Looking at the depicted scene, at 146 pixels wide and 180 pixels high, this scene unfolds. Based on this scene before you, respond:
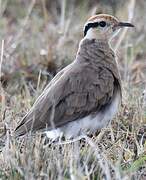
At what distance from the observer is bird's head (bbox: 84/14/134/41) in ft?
15.9

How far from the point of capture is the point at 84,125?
4.46 meters

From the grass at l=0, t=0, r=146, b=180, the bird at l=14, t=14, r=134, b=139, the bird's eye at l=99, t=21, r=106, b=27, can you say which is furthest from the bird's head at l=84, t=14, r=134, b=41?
the grass at l=0, t=0, r=146, b=180

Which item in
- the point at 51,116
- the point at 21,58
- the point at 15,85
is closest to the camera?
the point at 51,116

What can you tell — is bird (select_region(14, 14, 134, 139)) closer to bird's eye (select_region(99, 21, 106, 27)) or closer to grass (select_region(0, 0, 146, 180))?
grass (select_region(0, 0, 146, 180))

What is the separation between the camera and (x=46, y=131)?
14.6ft

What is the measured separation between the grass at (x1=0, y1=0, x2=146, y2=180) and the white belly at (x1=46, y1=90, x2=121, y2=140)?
0.07 meters

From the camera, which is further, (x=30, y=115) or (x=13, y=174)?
(x=30, y=115)

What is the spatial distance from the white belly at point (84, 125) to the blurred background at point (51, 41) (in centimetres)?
82

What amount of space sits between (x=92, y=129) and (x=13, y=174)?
3.12ft

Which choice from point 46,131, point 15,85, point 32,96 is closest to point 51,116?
point 46,131

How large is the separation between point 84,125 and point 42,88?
46.2 inches

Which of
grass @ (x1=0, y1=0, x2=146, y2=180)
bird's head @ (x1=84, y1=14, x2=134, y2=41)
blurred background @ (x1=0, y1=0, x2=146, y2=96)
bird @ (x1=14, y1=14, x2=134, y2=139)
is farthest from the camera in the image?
blurred background @ (x1=0, y1=0, x2=146, y2=96)

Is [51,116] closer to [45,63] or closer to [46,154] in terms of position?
[46,154]

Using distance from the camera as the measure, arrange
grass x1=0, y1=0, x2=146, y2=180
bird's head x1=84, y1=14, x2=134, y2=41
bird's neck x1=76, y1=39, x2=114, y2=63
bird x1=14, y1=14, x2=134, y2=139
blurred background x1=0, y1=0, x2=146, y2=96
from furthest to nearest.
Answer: blurred background x1=0, y1=0, x2=146, y2=96, bird's head x1=84, y1=14, x2=134, y2=41, bird's neck x1=76, y1=39, x2=114, y2=63, bird x1=14, y1=14, x2=134, y2=139, grass x1=0, y1=0, x2=146, y2=180
